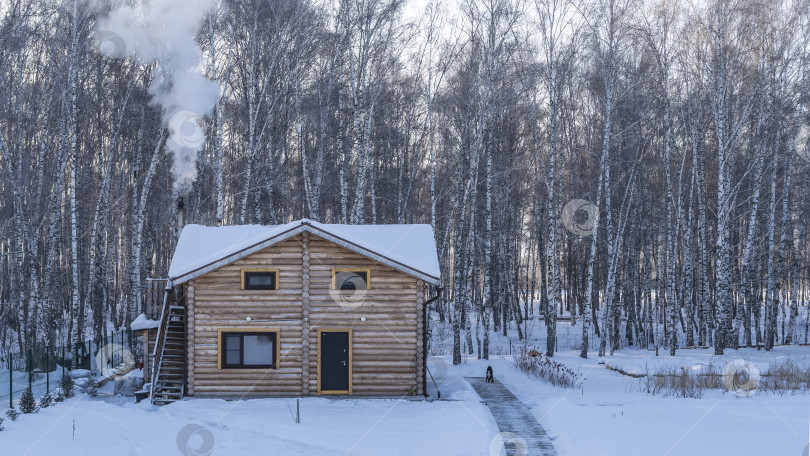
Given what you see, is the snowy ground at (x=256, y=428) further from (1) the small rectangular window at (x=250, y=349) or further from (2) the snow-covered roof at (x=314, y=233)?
(2) the snow-covered roof at (x=314, y=233)

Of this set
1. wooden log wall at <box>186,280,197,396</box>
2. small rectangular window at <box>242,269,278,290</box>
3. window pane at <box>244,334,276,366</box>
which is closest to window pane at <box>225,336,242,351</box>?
window pane at <box>244,334,276,366</box>

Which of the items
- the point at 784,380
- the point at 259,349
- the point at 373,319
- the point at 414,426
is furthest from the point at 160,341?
the point at 784,380

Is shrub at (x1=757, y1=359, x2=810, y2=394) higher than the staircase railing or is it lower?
lower

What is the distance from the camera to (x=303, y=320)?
18938 mm

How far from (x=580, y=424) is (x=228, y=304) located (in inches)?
391

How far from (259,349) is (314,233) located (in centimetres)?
362

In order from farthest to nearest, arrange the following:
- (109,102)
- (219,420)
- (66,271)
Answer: (66,271), (109,102), (219,420)

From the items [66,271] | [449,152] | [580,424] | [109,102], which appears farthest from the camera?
[66,271]

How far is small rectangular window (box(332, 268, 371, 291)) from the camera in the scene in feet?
62.7

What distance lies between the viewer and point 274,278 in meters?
19.1

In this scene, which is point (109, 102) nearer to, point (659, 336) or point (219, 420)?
point (219, 420)

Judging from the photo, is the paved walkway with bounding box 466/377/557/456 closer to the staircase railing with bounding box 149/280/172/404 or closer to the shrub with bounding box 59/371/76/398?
the staircase railing with bounding box 149/280/172/404

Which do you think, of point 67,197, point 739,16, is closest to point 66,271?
point 67,197

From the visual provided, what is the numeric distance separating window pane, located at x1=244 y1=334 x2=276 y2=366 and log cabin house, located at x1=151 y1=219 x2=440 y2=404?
28mm
